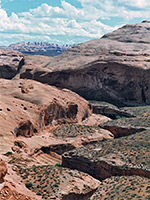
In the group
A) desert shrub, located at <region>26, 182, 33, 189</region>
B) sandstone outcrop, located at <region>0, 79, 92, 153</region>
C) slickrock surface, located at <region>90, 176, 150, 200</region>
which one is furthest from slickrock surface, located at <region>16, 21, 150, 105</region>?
desert shrub, located at <region>26, 182, 33, 189</region>

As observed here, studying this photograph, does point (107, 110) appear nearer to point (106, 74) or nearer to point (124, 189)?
point (106, 74)

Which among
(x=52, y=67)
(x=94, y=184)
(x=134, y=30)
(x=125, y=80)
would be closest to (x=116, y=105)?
(x=125, y=80)

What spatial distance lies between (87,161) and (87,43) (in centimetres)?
4795

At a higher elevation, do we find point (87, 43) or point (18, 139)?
point (87, 43)

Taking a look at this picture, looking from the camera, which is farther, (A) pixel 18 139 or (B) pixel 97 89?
(B) pixel 97 89

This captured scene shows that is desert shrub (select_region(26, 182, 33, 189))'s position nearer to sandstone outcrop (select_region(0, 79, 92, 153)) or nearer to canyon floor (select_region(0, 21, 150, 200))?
canyon floor (select_region(0, 21, 150, 200))

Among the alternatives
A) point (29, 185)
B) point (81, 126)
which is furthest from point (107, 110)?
point (29, 185)

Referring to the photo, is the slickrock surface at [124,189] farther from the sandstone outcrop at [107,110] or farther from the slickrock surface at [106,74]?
the slickrock surface at [106,74]

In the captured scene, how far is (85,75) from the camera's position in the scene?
6062 cm

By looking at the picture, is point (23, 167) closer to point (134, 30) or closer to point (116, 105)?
point (116, 105)

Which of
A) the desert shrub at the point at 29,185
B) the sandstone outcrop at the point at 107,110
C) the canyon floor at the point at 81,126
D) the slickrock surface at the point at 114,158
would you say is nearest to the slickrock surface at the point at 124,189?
the canyon floor at the point at 81,126

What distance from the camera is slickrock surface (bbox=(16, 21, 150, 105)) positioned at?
2282 inches

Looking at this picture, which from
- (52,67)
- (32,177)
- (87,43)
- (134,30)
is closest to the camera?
(32,177)

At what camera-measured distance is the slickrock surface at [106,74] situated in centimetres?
5797
